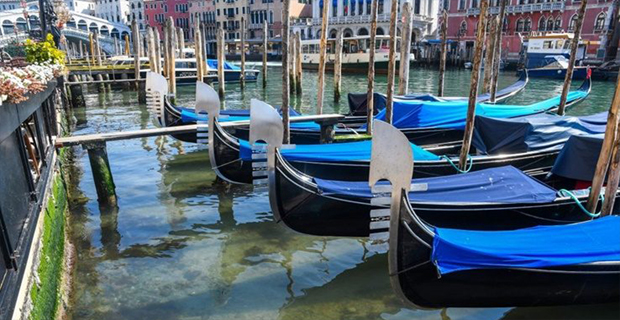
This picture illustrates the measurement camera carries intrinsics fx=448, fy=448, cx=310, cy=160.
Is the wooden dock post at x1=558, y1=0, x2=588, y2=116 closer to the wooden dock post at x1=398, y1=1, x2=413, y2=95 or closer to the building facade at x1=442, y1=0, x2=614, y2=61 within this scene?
the wooden dock post at x1=398, y1=1, x2=413, y2=95

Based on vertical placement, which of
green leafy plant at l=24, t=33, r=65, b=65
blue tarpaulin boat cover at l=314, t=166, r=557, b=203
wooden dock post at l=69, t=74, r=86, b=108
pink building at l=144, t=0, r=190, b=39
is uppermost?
pink building at l=144, t=0, r=190, b=39

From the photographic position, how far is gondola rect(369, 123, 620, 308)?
3.09 meters

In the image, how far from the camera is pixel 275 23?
149 feet

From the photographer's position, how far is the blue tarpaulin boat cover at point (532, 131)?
595 cm

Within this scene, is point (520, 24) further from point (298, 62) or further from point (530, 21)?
point (298, 62)

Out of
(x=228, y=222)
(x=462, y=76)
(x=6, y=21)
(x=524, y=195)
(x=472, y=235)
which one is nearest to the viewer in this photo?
(x=472, y=235)

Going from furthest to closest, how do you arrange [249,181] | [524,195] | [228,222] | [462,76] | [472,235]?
[462,76], [249,181], [228,222], [524,195], [472,235]

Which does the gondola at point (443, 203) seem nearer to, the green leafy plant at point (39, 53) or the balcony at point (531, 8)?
the green leafy plant at point (39, 53)

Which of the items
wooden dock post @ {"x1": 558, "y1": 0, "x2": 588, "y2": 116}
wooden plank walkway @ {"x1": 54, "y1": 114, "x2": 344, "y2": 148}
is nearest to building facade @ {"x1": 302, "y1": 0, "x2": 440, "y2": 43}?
wooden dock post @ {"x1": 558, "y1": 0, "x2": 588, "y2": 116}

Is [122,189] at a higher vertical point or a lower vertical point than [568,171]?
lower

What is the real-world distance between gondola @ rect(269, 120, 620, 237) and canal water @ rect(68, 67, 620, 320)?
0.45 metres

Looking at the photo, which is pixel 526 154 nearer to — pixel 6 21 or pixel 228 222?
pixel 228 222

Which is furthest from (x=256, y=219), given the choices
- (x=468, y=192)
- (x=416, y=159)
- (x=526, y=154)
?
(x=526, y=154)

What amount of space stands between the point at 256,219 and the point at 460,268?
9.93ft
